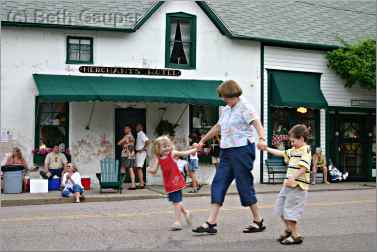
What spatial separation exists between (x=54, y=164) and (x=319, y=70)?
9.61 m

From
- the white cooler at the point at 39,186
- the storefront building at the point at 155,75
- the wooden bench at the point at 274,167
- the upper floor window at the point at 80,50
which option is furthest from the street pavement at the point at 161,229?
the wooden bench at the point at 274,167

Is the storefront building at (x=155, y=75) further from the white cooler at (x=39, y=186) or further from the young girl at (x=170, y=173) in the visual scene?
the young girl at (x=170, y=173)

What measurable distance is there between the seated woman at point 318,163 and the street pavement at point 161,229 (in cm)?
681

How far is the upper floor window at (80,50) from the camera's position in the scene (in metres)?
17.2

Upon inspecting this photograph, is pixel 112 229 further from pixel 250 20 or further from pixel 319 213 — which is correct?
pixel 250 20

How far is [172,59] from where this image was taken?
18.3m

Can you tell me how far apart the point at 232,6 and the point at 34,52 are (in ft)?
23.6

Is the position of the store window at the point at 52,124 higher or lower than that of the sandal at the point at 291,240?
higher

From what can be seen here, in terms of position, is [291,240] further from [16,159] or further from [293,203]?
[16,159]

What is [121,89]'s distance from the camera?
16.7 meters

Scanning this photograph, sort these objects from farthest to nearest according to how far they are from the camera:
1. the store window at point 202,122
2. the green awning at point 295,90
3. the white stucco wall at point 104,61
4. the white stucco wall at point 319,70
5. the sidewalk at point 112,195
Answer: the white stucco wall at point 319,70 → the green awning at point 295,90 → the store window at point 202,122 → the white stucco wall at point 104,61 → the sidewalk at point 112,195

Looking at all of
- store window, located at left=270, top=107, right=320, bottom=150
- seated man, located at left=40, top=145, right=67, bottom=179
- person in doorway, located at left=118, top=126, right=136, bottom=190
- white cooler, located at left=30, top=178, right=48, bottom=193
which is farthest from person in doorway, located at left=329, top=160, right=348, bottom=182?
white cooler, located at left=30, top=178, right=48, bottom=193

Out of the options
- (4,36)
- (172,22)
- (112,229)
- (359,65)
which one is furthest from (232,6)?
(112,229)

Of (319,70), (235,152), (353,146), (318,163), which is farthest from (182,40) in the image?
(235,152)
